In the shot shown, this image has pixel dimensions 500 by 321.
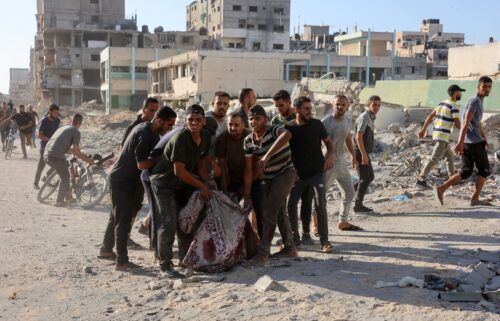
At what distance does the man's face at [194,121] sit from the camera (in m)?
5.66

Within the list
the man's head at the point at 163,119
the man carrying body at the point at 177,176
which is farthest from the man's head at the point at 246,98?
the man carrying body at the point at 177,176

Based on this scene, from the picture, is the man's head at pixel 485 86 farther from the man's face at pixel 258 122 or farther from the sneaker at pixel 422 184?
the man's face at pixel 258 122

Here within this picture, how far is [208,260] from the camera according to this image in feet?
19.5

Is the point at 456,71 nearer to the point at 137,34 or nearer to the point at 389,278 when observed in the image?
the point at 389,278

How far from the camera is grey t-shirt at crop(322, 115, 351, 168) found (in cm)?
751

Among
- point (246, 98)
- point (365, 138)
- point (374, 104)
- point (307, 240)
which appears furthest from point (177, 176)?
point (374, 104)

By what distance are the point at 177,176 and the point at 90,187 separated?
17.4ft

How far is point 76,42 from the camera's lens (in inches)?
2785

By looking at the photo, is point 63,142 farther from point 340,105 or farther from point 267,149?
point 267,149

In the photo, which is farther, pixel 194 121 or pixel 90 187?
pixel 90 187

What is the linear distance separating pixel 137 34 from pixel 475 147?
6518cm

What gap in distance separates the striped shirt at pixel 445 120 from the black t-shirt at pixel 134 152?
494 cm

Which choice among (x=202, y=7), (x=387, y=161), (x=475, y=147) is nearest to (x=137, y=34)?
(x=202, y=7)

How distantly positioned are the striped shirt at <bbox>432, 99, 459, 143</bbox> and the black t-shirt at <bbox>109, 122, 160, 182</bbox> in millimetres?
4944
